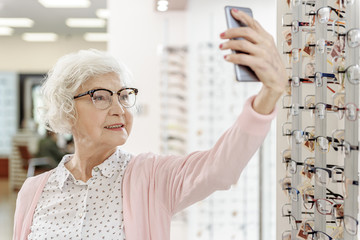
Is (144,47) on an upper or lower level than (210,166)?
upper

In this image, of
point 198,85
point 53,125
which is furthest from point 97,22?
point 53,125

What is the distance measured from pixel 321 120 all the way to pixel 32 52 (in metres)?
11.3

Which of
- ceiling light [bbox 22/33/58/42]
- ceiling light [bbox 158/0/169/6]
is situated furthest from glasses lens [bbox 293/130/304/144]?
ceiling light [bbox 22/33/58/42]

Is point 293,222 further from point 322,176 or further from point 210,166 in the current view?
point 210,166

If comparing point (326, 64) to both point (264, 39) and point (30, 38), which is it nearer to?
point (264, 39)

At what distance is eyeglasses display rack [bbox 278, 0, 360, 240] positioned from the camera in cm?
114

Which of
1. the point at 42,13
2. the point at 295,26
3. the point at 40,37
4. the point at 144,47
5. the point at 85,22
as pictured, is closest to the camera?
the point at 295,26

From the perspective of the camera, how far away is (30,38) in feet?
36.3

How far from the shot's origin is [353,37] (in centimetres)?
112

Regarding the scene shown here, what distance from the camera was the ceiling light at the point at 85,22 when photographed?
8.83 metres

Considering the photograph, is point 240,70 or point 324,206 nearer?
point 240,70

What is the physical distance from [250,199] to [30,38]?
28.1ft

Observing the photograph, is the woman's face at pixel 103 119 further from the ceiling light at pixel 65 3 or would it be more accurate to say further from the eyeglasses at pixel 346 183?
the ceiling light at pixel 65 3

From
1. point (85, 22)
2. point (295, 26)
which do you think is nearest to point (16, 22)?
point (85, 22)
